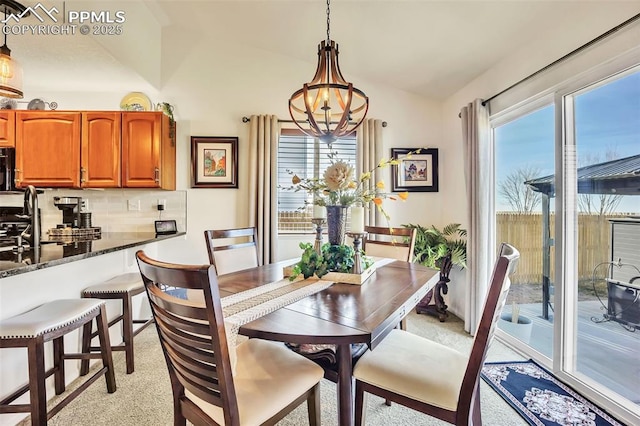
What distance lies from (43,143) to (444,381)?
430cm

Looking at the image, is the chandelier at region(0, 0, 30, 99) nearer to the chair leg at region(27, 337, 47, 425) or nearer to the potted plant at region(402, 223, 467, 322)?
the chair leg at region(27, 337, 47, 425)

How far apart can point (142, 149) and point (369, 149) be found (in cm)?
252

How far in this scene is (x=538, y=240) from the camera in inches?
97.4

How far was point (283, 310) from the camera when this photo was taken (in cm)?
129

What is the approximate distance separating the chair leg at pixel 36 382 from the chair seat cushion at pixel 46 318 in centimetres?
6

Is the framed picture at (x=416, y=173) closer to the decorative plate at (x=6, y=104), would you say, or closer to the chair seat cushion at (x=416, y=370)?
the chair seat cushion at (x=416, y=370)

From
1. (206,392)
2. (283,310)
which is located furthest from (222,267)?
(206,392)

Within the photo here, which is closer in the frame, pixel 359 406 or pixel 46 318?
pixel 359 406

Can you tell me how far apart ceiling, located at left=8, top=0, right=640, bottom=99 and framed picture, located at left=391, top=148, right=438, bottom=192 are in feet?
2.45

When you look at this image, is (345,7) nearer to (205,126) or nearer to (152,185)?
(205,126)

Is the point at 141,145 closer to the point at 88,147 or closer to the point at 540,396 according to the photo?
the point at 88,147

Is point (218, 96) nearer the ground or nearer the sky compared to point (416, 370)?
nearer the sky

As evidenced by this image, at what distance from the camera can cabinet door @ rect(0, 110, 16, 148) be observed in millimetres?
3289

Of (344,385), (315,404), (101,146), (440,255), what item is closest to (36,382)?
(315,404)
